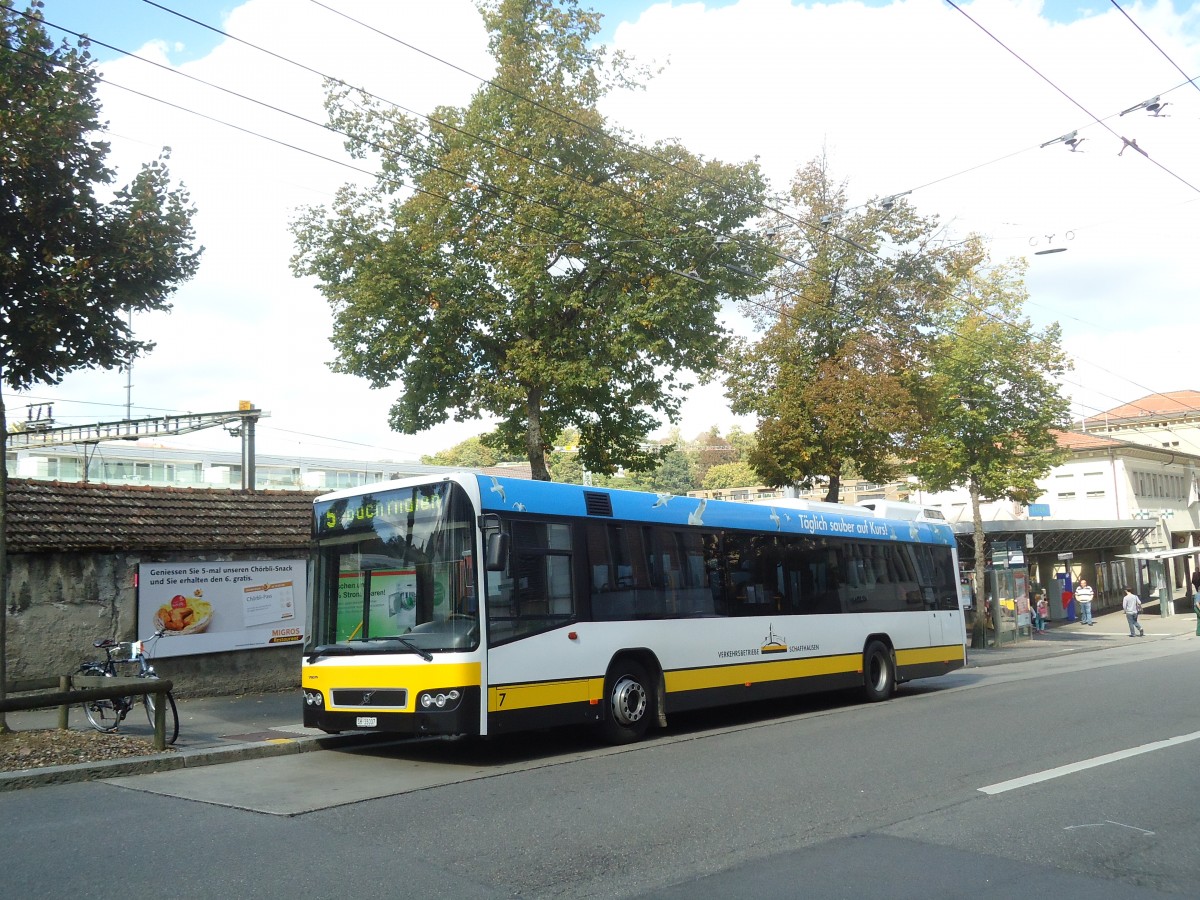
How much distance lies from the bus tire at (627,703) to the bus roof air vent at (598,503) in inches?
65.3

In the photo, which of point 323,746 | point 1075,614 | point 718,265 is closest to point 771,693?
point 323,746

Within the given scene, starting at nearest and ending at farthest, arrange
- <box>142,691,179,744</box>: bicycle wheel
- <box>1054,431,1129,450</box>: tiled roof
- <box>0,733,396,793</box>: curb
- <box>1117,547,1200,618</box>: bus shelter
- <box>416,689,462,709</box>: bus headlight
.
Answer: <box>0,733,396,793</box>: curb < <box>416,689,462,709</box>: bus headlight < <box>142,691,179,744</box>: bicycle wheel < <box>1117,547,1200,618</box>: bus shelter < <box>1054,431,1129,450</box>: tiled roof

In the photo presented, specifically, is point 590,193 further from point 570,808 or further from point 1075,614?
point 1075,614

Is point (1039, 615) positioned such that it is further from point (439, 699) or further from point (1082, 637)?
point (439, 699)

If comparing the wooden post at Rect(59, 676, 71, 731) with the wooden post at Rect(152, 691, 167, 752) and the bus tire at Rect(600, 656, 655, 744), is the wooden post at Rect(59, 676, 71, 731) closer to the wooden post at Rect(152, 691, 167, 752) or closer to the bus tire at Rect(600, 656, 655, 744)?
the wooden post at Rect(152, 691, 167, 752)

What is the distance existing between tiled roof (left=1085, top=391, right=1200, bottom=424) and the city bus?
60.1 m

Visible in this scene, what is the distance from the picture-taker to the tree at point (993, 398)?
30047mm

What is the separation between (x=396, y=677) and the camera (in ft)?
33.8

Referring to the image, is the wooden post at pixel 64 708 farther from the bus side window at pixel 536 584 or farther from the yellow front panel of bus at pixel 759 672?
the yellow front panel of bus at pixel 759 672

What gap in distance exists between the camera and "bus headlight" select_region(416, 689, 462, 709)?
994 centimetres

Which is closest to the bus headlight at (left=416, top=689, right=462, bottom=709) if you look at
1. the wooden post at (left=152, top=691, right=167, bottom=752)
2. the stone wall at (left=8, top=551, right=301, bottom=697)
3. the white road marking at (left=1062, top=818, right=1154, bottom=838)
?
the wooden post at (left=152, top=691, right=167, bottom=752)

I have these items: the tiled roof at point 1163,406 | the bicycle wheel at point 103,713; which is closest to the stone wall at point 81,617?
the bicycle wheel at point 103,713

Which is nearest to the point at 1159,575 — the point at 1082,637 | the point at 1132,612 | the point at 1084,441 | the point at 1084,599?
the point at 1084,599

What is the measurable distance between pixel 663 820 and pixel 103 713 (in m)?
7.62
